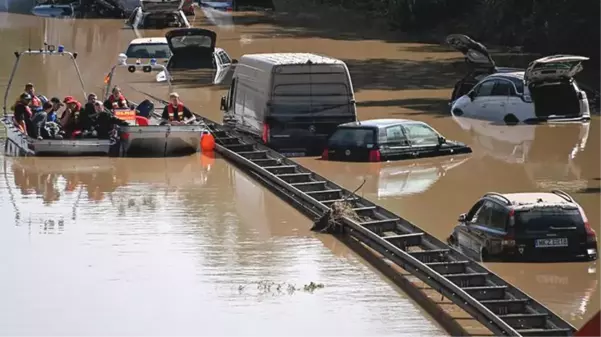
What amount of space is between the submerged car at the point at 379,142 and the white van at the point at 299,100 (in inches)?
15.5

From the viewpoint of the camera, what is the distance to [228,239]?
20.9m

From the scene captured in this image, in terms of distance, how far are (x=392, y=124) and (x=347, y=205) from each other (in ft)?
23.6

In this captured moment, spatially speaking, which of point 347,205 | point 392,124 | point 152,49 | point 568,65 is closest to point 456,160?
point 392,124

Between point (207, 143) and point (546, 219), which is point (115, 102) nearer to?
point (207, 143)

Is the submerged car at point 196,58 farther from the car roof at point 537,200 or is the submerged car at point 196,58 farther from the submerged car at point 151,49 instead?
the car roof at point 537,200

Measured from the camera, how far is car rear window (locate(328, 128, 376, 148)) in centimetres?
2830

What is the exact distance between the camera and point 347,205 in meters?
21.7

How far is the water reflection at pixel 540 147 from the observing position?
2711 centimetres

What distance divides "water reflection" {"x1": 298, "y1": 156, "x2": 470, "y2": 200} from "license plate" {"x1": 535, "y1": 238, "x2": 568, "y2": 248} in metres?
7.01

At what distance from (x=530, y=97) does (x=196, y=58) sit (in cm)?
1440

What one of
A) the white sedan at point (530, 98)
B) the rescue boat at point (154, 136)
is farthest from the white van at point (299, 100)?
the white sedan at point (530, 98)

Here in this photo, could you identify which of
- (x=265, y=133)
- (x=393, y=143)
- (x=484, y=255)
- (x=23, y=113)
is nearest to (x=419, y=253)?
(x=484, y=255)

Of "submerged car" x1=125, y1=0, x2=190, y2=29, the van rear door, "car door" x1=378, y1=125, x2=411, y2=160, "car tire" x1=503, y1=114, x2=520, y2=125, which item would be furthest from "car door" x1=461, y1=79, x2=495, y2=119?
"submerged car" x1=125, y1=0, x2=190, y2=29

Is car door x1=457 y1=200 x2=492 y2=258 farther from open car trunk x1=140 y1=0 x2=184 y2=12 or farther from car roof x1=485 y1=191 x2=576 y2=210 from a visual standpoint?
open car trunk x1=140 y1=0 x2=184 y2=12
